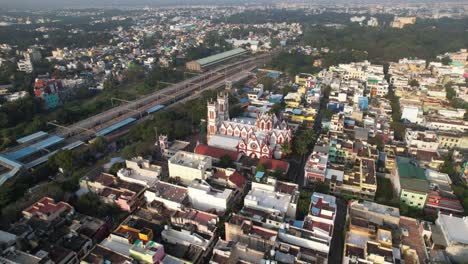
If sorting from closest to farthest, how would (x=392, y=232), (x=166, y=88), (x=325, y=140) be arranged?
1. (x=392, y=232)
2. (x=325, y=140)
3. (x=166, y=88)

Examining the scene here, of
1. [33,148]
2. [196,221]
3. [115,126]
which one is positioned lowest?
[33,148]

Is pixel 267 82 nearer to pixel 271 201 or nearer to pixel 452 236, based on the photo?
pixel 271 201

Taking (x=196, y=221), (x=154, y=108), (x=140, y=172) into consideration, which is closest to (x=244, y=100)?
(x=154, y=108)

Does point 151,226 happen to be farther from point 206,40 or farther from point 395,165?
point 206,40

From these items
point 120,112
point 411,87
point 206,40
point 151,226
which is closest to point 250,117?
point 120,112

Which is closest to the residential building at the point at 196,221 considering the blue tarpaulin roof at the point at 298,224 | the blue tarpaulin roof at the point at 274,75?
the blue tarpaulin roof at the point at 298,224

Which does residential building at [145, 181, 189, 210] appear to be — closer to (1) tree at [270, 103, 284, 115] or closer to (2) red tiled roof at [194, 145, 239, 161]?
(2) red tiled roof at [194, 145, 239, 161]
